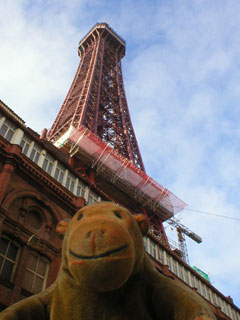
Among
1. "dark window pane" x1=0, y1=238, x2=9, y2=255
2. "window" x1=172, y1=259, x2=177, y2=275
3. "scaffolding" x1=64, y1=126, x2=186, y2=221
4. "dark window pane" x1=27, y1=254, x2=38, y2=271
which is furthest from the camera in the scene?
"scaffolding" x1=64, y1=126, x2=186, y2=221

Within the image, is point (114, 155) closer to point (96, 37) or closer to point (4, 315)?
point (4, 315)

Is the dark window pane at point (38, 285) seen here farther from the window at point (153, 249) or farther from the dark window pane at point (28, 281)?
the window at point (153, 249)

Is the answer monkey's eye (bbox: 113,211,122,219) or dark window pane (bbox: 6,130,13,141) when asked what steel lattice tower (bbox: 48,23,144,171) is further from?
monkey's eye (bbox: 113,211,122,219)

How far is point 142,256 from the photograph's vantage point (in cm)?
338

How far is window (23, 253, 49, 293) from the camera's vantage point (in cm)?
1257

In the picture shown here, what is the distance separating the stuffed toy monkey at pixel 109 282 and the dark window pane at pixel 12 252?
960cm

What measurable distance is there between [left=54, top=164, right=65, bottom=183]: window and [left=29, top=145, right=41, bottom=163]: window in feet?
4.57

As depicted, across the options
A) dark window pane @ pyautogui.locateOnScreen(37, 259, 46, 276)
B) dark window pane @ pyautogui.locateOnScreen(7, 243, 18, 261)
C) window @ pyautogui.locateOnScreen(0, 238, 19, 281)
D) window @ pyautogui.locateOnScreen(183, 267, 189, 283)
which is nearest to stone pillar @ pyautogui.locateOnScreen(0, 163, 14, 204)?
window @ pyautogui.locateOnScreen(0, 238, 19, 281)

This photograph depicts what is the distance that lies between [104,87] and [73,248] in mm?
67718

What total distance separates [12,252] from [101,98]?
55.5m

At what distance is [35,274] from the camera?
43.0 ft

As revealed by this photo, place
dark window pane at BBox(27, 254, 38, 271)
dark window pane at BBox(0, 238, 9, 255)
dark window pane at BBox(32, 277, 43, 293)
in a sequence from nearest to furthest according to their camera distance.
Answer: dark window pane at BBox(0, 238, 9, 255), dark window pane at BBox(32, 277, 43, 293), dark window pane at BBox(27, 254, 38, 271)

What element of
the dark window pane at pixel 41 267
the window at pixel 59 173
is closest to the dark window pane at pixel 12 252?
the dark window pane at pixel 41 267

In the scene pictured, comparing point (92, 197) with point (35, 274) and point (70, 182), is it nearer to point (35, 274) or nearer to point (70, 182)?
point (70, 182)
